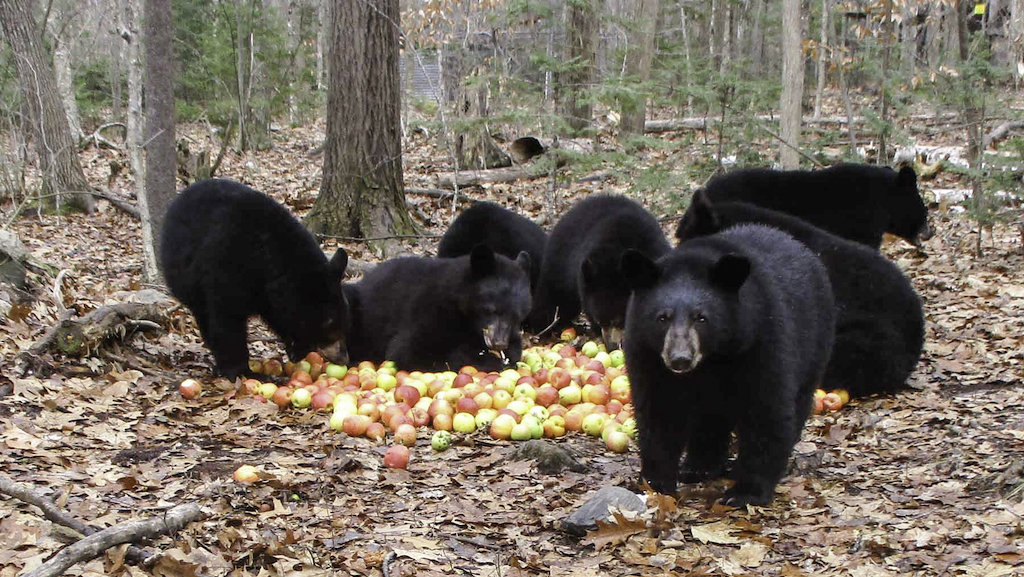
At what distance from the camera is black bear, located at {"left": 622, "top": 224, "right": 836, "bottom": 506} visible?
4.41m

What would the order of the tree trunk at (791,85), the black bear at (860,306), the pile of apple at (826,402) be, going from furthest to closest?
the tree trunk at (791,85)
the black bear at (860,306)
the pile of apple at (826,402)

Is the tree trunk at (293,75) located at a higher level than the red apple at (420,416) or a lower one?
higher

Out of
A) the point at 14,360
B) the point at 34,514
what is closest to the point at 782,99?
the point at 14,360

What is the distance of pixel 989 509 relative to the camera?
4.31 meters

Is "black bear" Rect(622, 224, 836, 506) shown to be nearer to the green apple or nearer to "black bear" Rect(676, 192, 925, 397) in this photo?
the green apple

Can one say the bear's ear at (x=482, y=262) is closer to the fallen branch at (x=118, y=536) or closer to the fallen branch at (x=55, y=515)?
the fallen branch at (x=118, y=536)

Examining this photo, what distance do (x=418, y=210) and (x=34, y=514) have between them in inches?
374

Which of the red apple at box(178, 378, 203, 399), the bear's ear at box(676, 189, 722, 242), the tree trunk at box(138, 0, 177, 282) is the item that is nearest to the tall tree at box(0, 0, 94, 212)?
the tree trunk at box(138, 0, 177, 282)

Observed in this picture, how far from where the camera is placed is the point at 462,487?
525 cm

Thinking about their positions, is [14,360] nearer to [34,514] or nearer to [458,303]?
[34,514]

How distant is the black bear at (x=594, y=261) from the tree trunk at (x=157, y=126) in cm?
410

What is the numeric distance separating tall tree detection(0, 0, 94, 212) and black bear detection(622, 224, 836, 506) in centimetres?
1179

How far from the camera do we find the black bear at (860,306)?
6875 mm

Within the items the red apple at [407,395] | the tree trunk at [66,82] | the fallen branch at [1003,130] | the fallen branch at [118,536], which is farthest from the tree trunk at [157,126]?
the fallen branch at [1003,130]
